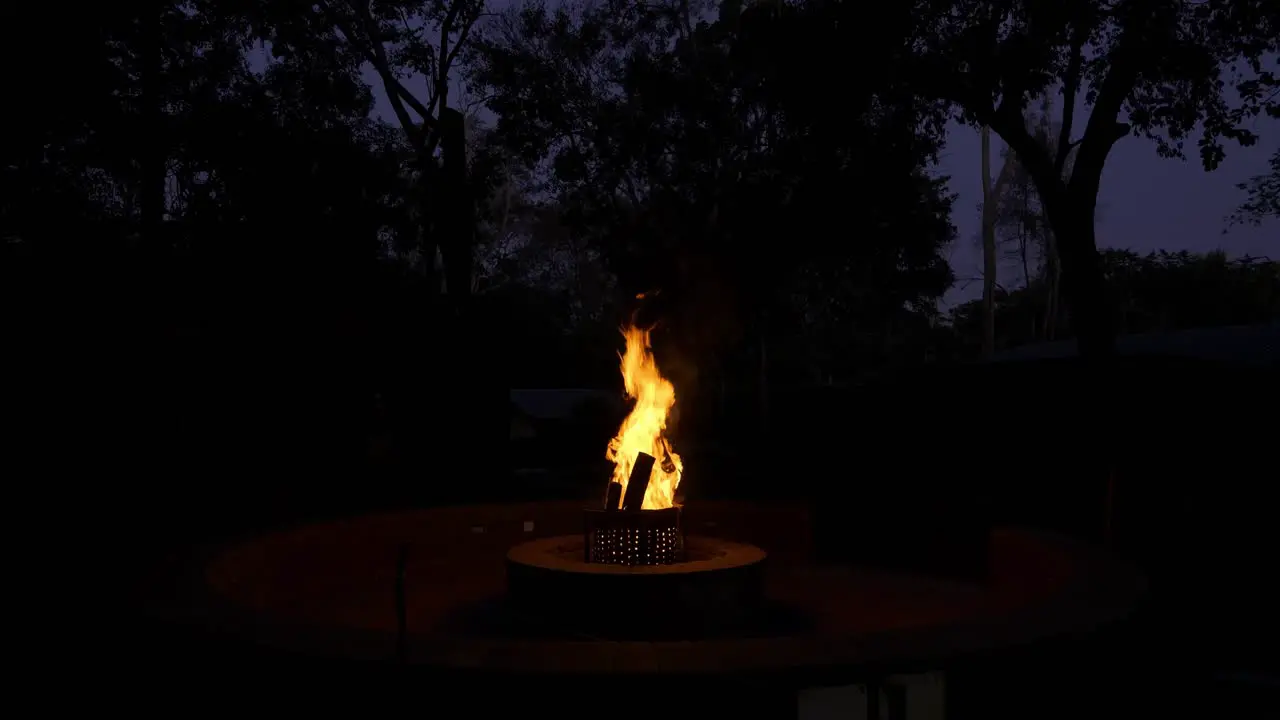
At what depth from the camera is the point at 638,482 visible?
22.4 feet

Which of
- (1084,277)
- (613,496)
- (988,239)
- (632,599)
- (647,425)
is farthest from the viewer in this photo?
(988,239)

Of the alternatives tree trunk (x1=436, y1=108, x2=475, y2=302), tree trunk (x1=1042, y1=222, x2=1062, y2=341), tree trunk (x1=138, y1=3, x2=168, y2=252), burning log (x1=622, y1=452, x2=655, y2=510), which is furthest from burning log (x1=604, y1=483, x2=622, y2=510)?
tree trunk (x1=1042, y1=222, x2=1062, y2=341)

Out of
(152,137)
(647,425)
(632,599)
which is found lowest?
(632,599)

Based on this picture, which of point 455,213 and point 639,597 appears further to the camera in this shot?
point 455,213

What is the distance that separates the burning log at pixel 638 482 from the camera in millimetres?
6777

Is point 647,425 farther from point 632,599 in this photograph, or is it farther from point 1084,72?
point 1084,72

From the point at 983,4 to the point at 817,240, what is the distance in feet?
17.9

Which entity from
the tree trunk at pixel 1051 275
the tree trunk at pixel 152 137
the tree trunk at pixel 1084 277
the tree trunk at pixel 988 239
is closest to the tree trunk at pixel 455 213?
the tree trunk at pixel 152 137

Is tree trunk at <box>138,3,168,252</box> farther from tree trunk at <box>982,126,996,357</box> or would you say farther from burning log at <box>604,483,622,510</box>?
tree trunk at <box>982,126,996,357</box>

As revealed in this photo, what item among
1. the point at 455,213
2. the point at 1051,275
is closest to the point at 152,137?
the point at 455,213

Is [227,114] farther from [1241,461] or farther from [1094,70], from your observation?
[1241,461]

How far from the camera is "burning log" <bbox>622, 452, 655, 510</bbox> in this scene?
6.78m

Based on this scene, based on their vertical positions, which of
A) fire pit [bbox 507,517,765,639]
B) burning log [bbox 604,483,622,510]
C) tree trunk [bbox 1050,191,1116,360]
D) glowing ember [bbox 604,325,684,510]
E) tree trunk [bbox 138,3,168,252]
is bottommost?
fire pit [bbox 507,517,765,639]

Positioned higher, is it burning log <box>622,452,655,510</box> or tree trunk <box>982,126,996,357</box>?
tree trunk <box>982,126,996,357</box>
